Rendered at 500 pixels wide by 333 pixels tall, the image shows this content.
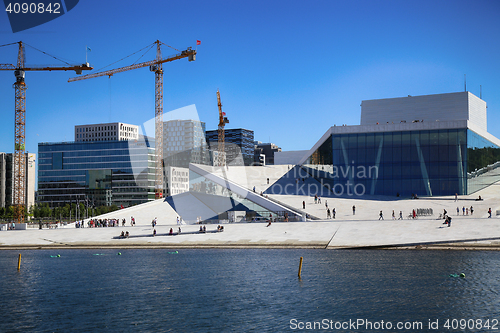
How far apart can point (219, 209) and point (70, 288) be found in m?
40.9

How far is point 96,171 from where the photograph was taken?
153250 millimetres

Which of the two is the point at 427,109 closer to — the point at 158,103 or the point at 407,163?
the point at 407,163

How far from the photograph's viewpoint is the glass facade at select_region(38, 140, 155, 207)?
153 metres

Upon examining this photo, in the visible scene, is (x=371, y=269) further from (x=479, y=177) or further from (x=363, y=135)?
(x=479, y=177)

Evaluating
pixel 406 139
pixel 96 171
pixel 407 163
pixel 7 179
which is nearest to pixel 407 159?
pixel 407 163

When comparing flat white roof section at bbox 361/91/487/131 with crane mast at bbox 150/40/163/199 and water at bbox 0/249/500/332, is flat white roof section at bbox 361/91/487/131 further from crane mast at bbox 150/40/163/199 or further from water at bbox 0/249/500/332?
crane mast at bbox 150/40/163/199

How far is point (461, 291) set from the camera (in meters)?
21.6

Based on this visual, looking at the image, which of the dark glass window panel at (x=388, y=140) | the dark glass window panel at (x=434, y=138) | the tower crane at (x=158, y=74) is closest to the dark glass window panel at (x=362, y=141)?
the dark glass window panel at (x=388, y=140)

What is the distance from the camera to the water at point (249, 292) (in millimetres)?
17766

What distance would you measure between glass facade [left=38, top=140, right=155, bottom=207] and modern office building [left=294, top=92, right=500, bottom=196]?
313 feet

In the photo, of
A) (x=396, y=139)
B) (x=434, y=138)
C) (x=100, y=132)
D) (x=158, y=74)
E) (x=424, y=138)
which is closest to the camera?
(x=434, y=138)

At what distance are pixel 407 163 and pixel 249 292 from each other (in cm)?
4661

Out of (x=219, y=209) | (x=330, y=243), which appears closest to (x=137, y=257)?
(x=330, y=243)

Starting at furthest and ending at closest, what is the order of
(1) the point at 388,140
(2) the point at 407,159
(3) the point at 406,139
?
(1) the point at 388,140 → (3) the point at 406,139 → (2) the point at 407,159
